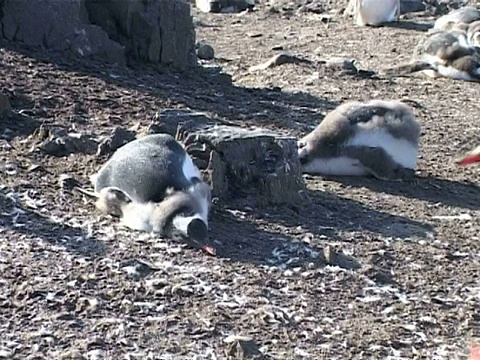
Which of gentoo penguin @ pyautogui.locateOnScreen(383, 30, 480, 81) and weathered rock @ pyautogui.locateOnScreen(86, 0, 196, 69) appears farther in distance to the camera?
gentoo penguin @ pyautogui.locateOnScreen(383, 30, 480, 81)

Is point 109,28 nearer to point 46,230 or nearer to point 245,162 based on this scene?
point 245,162

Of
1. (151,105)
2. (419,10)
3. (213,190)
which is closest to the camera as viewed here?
(213,190)

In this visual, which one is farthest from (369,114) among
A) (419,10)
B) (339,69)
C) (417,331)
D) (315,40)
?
(419,10)

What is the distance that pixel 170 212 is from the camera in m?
5.24

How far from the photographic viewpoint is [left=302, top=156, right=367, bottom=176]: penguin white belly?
6.93m

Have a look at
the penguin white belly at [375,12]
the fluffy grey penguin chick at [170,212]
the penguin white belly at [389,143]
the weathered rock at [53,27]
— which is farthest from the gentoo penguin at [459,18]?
the fluffy grey penguin chick at [170,212]

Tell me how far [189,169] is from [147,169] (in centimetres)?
24

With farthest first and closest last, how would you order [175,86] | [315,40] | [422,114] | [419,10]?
1. [419,10]
2. [315,40]
3. [422,114]
4. [175,86]

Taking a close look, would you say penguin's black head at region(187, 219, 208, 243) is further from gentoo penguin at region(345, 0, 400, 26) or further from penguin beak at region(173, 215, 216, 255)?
gentoo penguin at region(345, 0, 400, 26)

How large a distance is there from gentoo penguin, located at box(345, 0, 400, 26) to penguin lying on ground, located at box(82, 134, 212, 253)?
9.51 metres

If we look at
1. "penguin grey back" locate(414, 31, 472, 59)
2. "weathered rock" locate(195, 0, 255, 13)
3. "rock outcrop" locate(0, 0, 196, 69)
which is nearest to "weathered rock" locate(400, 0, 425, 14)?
"weathered rock" locate(195, 0, 255, 13)

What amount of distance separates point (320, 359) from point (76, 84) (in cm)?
392

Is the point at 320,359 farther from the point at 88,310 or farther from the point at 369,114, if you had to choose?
the point at 369,114

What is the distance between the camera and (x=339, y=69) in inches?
421
